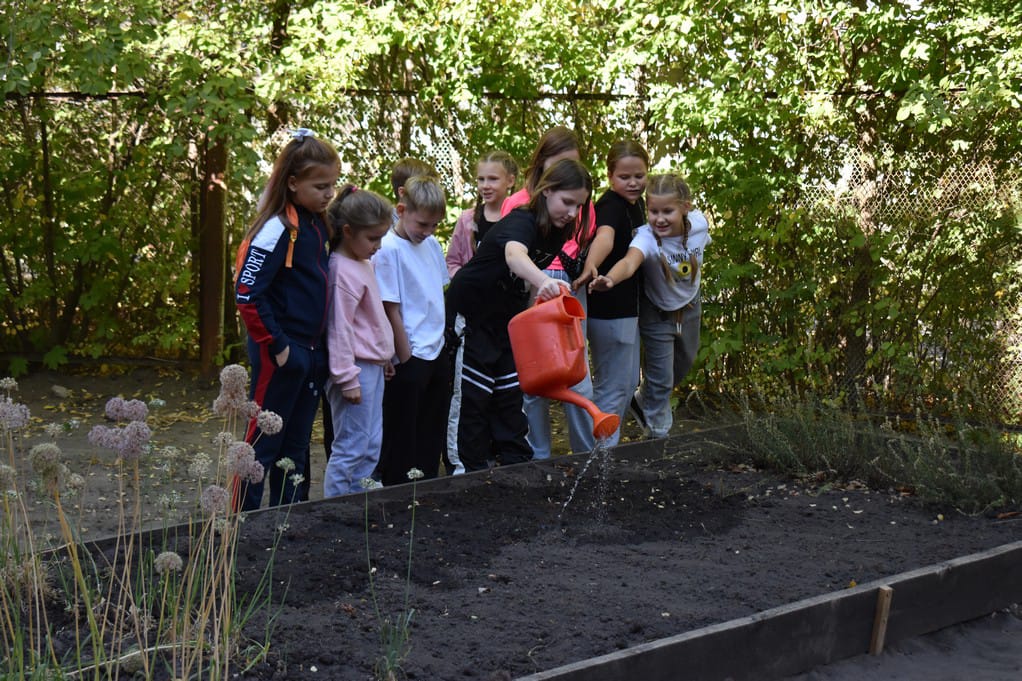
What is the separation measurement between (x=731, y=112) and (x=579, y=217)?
200 centimetres

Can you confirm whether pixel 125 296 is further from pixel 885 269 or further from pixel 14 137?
pixel 885 269

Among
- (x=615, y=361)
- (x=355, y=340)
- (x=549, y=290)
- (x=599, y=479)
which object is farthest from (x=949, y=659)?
(x=355, y=340)

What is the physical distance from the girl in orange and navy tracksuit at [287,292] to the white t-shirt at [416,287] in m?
0.38

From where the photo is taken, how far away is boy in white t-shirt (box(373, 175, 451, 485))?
4.82 metres

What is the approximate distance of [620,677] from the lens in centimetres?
290

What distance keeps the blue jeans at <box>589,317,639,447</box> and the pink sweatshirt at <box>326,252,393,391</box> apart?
4.07ft

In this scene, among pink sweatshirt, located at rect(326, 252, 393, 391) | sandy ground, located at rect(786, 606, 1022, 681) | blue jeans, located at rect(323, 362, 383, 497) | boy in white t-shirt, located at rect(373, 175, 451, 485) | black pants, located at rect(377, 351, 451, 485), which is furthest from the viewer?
black pants, located at rect(377, 351, 451, 485)

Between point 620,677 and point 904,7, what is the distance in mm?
5056

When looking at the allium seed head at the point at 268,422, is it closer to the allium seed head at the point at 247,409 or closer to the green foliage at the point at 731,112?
the allium seed head at the point at 247,409

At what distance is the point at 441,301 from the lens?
503 cm

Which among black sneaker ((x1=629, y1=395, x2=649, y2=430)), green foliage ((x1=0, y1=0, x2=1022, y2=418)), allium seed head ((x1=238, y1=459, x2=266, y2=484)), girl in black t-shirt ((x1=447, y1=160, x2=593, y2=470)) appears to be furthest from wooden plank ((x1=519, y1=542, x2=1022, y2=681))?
green foliage ((x1=0, y1=0, x2=1022, y2=418))

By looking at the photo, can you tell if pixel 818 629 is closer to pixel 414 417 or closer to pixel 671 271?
pixel 414 417

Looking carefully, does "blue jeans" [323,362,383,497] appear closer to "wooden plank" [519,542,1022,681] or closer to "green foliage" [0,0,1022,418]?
"wooden plank" [519,542,1022,681]

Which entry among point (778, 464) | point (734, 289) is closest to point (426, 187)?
point (778, 464)
